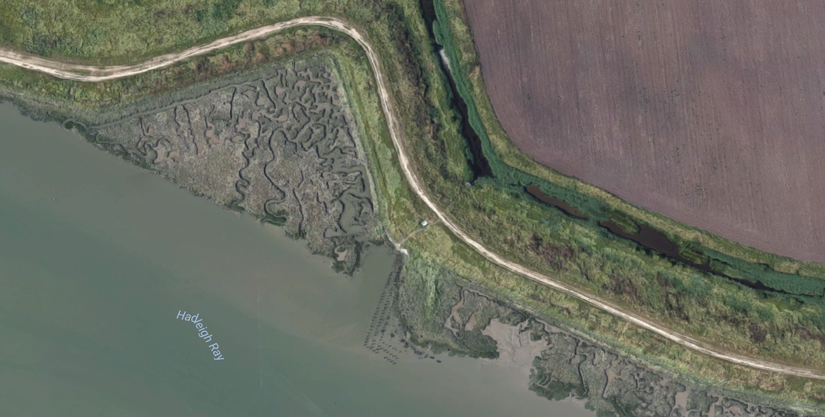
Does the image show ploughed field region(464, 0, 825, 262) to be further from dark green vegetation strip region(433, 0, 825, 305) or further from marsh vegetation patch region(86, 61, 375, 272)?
marsh vegetation patch region(86, 61, 375, 272)

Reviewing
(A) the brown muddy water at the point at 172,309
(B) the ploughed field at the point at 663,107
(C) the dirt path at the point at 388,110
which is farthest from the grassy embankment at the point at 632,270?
(A) the brown muddy water at the point at 172,309

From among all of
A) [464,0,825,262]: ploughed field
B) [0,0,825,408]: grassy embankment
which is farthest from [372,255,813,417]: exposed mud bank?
[464,0,825,262]: ploughed field

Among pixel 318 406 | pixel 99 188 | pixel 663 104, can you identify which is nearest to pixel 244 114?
pixel 99 188

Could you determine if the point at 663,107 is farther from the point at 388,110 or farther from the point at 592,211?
the point at 388,110

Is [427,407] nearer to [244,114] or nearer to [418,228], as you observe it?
[418,228]

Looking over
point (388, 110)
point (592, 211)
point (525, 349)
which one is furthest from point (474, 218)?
point (525, 349)

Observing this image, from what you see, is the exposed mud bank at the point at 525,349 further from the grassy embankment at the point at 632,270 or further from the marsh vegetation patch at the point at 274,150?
the marsh vegetation patch at the point at 274,150
